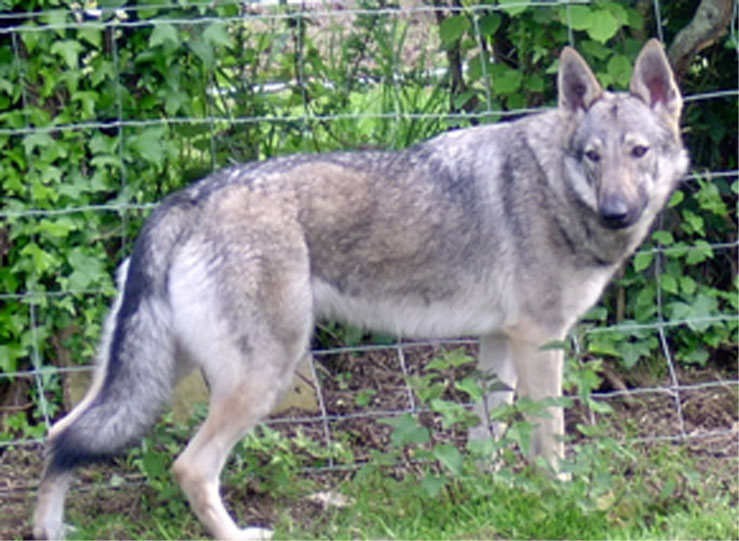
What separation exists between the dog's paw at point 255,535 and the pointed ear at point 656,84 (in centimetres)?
198

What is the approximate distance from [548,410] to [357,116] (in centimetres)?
145

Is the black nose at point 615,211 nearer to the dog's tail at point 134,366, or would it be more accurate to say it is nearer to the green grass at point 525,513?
the green grass at point 525,513

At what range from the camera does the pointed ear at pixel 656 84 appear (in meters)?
4.82

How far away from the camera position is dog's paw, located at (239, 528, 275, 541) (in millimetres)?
4617

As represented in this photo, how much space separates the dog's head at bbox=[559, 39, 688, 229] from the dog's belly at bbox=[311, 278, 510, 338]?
21.9 inches

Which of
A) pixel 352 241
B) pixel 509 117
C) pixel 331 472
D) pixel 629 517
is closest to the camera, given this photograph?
pixel 629 517

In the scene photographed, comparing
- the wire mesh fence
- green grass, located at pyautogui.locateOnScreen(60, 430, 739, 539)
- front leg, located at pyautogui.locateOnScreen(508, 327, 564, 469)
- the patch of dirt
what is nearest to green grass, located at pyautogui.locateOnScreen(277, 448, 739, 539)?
green grass, located at pyautogui.locateOnScreen(60, 430, 739, 539)

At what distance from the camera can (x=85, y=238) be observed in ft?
17.4

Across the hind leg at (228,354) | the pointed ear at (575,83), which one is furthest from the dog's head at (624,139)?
the hind leg at (228,354)

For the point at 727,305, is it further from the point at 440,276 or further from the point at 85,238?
the point at 85,238

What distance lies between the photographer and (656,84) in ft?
16.0

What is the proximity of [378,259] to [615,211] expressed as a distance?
0.87 meters

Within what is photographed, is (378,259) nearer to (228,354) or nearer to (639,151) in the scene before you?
(228,354)

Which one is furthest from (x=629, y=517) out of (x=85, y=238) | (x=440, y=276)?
(x=85, y=238)
